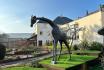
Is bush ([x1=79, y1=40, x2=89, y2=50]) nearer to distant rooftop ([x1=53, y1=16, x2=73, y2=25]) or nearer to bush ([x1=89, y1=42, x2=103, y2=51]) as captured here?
bush ([x1=89, y1=42, x2=103, y2=51])

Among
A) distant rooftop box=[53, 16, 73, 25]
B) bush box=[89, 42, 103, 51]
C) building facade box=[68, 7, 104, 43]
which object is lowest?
bush box=[89, 42, 103, 51]

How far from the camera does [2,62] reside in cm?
2170

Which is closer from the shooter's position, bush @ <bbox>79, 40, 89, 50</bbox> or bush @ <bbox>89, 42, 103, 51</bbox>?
bush @ <bbox>89, 42, 103, 51</bbox>

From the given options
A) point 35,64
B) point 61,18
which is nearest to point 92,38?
point 35,64

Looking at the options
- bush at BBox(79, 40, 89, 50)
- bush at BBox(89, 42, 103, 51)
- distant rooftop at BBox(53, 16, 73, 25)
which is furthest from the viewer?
distant rooftop at BBox(53, 16, 73, 25)

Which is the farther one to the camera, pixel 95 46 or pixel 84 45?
pixel 84 45

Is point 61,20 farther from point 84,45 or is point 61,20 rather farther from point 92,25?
point 84,45

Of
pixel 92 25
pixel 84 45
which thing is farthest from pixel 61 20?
pixel 84 45

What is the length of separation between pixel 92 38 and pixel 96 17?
11.0ft

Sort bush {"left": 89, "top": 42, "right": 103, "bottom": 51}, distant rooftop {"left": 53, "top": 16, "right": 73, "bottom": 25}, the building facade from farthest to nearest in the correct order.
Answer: distant rooftop {"left": 53, "top": 16, "right": 73, "bottom": 25} < the building facade < bush {"left": 89, "top": 42, "right": 103, "bottom": 51}

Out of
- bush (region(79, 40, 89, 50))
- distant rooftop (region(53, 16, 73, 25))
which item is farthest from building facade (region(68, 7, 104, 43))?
distant rooftop (region(53, 16, 73, 25))

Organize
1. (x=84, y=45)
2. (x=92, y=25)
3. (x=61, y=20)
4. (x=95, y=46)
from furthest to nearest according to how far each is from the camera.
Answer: (x=61, y=20), (x=92, y=25), (x=84, y=45), (x=95, y=46)

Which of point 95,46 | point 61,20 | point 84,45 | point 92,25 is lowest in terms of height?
point 95,46

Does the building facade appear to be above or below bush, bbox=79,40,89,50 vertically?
above
